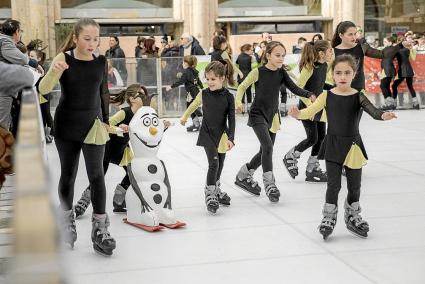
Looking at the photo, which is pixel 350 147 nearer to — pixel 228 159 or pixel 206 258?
pixel 206 258

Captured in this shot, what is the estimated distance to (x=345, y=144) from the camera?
5.50m

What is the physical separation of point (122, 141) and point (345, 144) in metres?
2.32

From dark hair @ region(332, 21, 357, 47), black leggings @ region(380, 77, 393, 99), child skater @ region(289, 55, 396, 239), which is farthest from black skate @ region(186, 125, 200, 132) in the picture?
child skater @ region(289, 55, 396, 239)

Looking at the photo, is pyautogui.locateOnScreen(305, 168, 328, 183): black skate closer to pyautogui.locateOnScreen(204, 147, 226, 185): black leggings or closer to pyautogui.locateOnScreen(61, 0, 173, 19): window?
pyautogui.locateOnScreen(204, 147, 226, 185): black leggings

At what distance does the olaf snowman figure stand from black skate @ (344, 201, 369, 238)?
1.43 m

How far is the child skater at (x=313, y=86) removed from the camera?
26.9 ft

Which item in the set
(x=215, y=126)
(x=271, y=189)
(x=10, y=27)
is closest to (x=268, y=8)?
(x=10, y=27)

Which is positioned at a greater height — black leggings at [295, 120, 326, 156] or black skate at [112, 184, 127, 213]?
black leggings at [295, 120, 326, 156]

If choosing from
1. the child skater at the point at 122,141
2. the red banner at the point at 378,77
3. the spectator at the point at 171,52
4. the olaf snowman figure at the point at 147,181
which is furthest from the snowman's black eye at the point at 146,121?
the red banner at the point at 378,77

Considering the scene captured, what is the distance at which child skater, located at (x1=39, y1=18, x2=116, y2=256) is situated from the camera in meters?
5.06

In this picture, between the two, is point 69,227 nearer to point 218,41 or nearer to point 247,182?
point 247,182

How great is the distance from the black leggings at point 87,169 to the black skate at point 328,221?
1.69 meters

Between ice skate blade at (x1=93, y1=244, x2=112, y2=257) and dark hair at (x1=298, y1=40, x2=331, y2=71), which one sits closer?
ice skate blade at (x1=93, y1=244, x2=112, y2=257)

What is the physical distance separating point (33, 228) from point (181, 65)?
649 inches
